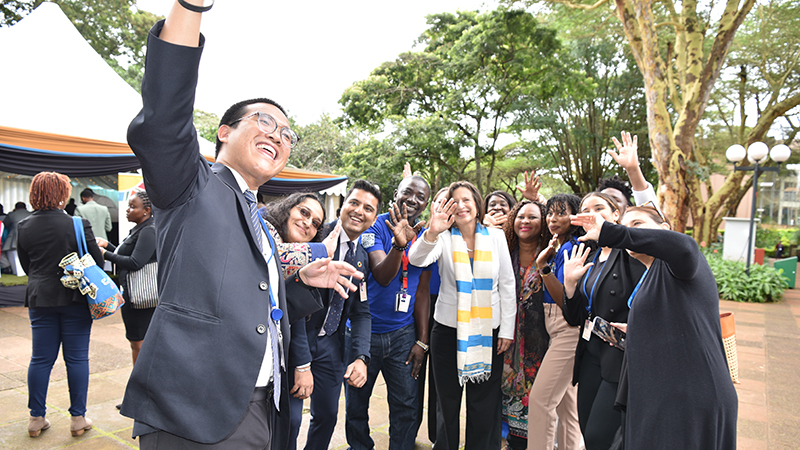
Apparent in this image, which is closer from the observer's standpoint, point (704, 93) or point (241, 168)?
point (241, 168)

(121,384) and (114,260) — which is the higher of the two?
(114,260)

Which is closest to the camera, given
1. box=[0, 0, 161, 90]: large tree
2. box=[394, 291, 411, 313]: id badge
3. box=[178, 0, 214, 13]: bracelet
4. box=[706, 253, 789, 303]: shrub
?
box=[178, 0, 214, 13]: bracelet

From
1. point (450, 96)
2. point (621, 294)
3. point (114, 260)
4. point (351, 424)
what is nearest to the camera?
point (621, 294)

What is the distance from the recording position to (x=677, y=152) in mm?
11422

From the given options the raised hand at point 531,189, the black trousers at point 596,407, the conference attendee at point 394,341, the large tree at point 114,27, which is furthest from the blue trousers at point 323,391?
the large tree at point 114,27

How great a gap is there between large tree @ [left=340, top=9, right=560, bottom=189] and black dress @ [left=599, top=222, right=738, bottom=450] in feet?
44.8

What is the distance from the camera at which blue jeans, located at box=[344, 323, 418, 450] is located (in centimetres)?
305

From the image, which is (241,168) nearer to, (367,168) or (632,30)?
(632,30)

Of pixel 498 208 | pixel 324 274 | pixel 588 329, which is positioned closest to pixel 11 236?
pixel 498 208

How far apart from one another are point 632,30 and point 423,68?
7.65 m

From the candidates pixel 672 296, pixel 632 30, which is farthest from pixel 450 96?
pixel 672 296

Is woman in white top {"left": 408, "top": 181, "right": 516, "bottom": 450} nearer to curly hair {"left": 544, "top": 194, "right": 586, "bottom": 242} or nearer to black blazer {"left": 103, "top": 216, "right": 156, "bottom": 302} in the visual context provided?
curly hair {"left": 544, "top": 194, "right": 586, "bottom": 242}

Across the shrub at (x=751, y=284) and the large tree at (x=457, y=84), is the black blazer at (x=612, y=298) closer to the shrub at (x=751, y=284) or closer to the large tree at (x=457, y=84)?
the shrub at (x=751, y=284)

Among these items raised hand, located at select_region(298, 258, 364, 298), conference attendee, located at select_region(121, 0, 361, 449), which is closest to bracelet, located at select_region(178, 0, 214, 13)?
conference attendee, located at select_region(121, 0, 361, 449)
